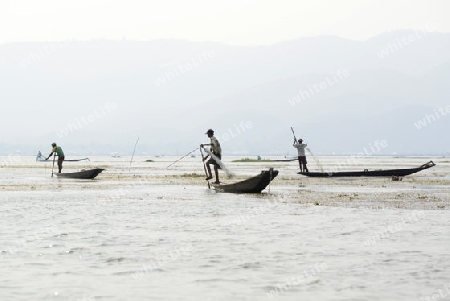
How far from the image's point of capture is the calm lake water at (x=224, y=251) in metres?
9.16

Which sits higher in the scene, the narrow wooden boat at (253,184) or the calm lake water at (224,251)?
the narrow wooden boat at (253,184)

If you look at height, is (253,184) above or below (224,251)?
above

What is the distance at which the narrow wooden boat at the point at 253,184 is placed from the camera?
2487 cm

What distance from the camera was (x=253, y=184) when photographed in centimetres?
2562

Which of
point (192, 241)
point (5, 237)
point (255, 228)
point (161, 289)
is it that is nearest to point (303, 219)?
point (255, 228)

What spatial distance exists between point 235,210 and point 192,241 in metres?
6.35

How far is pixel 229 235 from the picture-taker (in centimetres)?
1421

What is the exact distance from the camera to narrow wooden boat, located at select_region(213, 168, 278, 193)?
81.6ft

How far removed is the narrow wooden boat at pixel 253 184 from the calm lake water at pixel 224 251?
3.66 meters

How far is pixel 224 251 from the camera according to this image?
1213 centimetres

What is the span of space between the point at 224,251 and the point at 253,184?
13.5m

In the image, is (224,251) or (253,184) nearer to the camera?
(224,251)

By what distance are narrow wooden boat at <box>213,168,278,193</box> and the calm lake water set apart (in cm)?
366

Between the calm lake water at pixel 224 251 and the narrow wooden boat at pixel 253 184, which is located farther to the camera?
the narrow wooden boat at pixel 253 184
